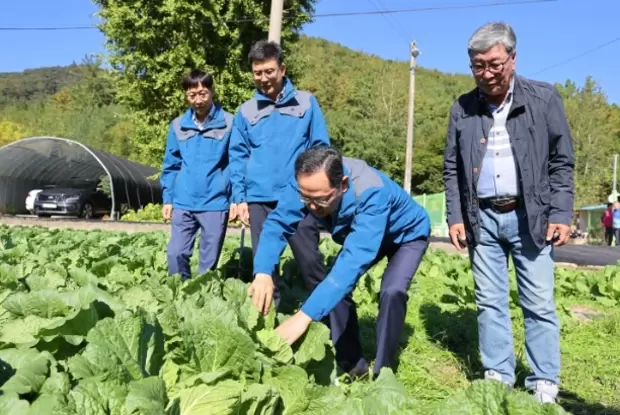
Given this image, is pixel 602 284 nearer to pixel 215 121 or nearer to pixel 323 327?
pixel 215 121

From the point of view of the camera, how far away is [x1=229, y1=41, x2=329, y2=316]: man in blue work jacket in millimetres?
3662

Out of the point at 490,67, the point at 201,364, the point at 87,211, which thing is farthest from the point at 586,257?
the point at 87,211

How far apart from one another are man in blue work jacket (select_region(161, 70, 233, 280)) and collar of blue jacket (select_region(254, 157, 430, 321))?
133 centimetres

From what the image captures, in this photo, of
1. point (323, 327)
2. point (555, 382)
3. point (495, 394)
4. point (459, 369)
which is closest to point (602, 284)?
point (459, 369)

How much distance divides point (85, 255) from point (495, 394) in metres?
4.87

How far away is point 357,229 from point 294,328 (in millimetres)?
504

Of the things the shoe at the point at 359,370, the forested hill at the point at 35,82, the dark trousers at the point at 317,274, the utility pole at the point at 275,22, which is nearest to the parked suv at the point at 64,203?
the utility pole at the point at 275,22

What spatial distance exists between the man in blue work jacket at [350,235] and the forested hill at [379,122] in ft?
89.9

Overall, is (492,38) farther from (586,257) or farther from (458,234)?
(586,257)

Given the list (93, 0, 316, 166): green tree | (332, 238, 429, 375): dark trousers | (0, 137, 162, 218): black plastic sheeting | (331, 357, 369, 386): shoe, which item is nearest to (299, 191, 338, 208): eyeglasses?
(332, 238, 429, 375): dark trousers

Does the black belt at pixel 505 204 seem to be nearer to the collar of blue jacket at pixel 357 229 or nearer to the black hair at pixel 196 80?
the collar of blue jacket at pixel 357 229

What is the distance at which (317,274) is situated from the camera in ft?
11.5

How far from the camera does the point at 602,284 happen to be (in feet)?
20.1

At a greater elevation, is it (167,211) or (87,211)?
(167,211)
